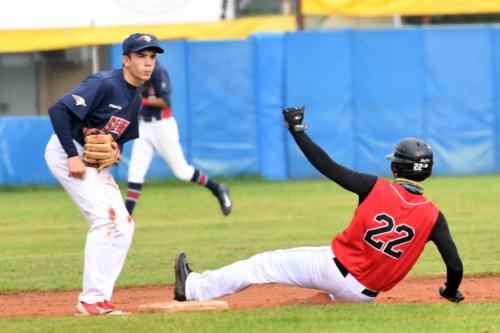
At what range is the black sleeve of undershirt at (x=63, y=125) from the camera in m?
7.31

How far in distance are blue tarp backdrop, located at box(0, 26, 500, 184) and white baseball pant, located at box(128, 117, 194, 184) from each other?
236 inches

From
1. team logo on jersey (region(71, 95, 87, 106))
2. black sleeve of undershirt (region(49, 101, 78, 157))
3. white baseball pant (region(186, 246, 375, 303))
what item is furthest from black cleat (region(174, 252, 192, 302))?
team logo on jersey (region(71, 95, 87, 106))

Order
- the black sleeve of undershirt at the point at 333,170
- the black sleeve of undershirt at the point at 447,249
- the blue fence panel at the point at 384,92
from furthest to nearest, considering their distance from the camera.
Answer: the blue fence panel at the point at 384,92 < the black sleeve of undershirt at the point at 447,249 < the black sleeve of undershirt at the point at 333,170

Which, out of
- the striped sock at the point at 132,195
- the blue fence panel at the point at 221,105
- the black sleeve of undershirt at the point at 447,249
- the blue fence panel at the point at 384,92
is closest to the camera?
the black sleeve of undershirt at the point at 447,249

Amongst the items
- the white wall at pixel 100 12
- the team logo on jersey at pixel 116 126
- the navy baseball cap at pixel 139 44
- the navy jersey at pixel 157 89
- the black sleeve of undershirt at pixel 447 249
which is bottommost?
the black sleeve of undershirt at pixel 447 249

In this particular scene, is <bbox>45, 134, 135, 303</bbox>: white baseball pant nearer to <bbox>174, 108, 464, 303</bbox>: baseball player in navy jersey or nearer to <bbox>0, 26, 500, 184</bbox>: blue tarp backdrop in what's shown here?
<bbox>174, 108, 464, 303</bbox>: baseball player in navy jersey

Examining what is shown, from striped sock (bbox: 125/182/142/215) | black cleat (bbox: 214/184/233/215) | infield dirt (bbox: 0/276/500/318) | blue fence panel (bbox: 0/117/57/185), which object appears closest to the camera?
infield dirt (bbox: 0/276/500/318)

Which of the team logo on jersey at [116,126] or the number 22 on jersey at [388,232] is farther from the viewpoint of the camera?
the team logo on jersey at [116,126]

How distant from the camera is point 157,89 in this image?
12617 millimetres

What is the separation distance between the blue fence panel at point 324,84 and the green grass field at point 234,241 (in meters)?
1.04

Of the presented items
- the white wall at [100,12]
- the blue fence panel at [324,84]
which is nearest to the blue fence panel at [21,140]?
the white wall at [100,12]

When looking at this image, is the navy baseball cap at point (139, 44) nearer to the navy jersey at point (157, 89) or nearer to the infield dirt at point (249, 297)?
the infield dirt at point (249, 297)

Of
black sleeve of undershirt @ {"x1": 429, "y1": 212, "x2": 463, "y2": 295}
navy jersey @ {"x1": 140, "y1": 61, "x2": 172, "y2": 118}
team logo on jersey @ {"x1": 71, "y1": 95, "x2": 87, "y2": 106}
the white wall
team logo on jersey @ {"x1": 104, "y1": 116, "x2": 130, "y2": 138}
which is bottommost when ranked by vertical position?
black sleeve of undershirt @ {"x1": 429, "y1": 212, "x2": 463, "y2": 295}

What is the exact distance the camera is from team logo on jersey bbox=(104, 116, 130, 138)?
758 cm
